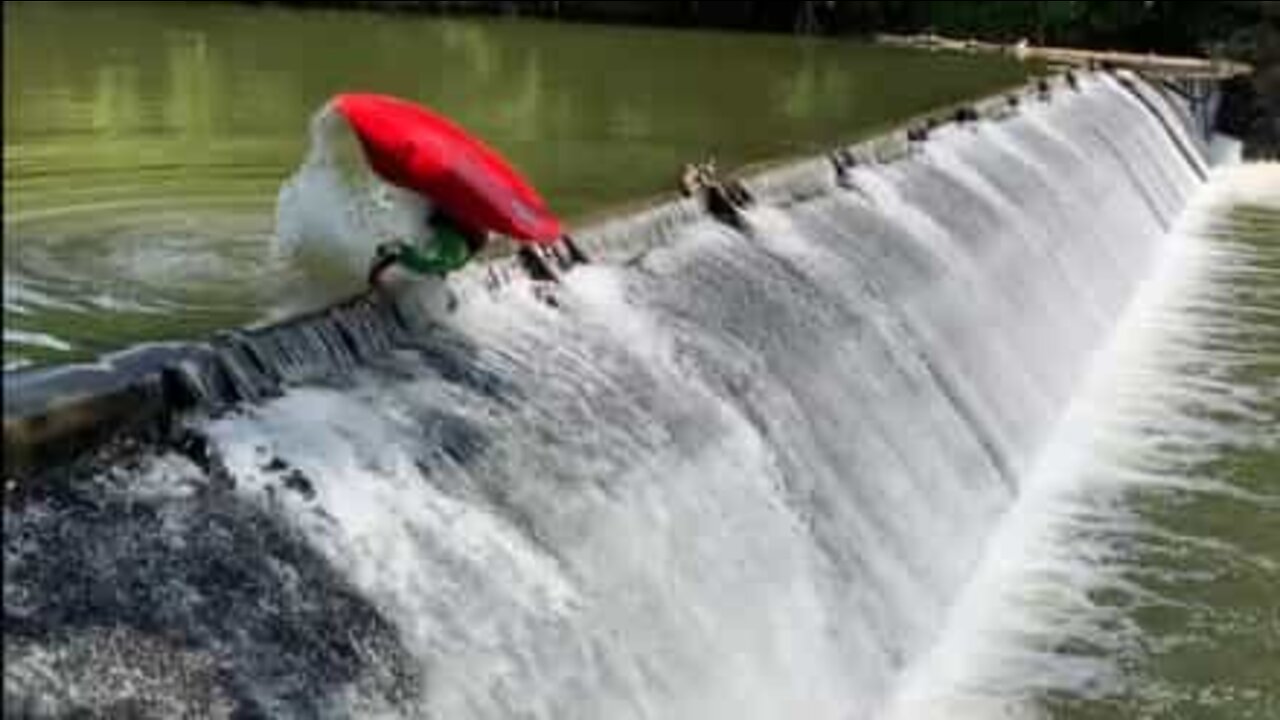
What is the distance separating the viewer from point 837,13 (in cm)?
3142

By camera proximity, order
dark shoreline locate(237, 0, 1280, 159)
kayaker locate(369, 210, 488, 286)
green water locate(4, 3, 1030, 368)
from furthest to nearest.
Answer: dark shoreline locate(237, 0, 1280, 159) < green water locate(4, 3, 1030, 368) < kayaker locate(369, 210, 488, 286)

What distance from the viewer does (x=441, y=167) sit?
4375mm

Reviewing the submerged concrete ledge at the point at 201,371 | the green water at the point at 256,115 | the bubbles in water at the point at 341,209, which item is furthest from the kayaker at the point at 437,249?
the green water at the point at 256,115

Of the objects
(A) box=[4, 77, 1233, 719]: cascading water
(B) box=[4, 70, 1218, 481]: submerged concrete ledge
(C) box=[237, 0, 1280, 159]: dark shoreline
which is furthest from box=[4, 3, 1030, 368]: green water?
(C) box=[237, 0, 1280, 159]: dark shoreline

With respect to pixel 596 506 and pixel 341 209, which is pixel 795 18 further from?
pixel 341 209

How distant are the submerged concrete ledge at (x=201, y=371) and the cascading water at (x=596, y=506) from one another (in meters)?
0.04

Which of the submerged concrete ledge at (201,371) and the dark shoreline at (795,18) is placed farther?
the dark shoreline at (795,18)

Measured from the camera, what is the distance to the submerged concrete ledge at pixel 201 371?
341 centimetres

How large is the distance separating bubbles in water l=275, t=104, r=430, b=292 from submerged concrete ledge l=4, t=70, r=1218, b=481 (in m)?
0.13

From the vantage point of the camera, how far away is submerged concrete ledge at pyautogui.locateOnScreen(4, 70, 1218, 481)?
3.41 meters

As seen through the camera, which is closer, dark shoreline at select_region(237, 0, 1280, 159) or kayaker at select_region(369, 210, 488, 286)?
kayaker at select_region(369, 210, 488, 286)

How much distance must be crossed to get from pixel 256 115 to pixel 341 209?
26.2 feet

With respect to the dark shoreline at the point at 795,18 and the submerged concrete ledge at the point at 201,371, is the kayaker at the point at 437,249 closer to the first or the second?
the submerged concrete ledge at the point at 201,371

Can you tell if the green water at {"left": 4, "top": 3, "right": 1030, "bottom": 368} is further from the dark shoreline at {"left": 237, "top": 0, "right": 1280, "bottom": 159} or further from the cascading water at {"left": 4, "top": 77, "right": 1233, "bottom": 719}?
the dark shoreline at {"left": 237, "top": 0, "right": 1280, "bottom": 159}
